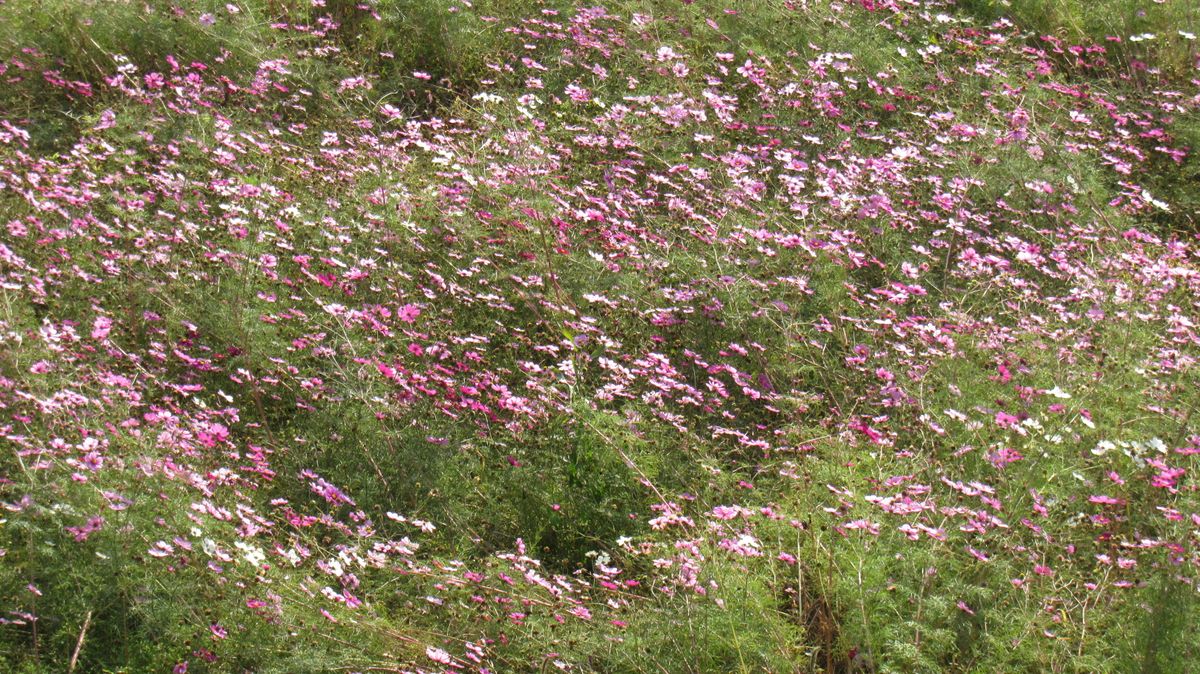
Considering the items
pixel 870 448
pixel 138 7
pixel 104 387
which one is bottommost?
pixel 870 448

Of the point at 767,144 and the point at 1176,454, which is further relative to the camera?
the point at 767,144

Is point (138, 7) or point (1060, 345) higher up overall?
Result: point (138, 7)

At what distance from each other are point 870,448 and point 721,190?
1.68 m

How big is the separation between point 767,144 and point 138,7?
3136mm

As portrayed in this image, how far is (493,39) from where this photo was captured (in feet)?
22.9

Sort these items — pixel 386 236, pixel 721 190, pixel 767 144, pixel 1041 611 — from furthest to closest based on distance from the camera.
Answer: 1. pixel 767 144
2. pixel 721 190
3. pixel 386 236
4. pixel 1041 611

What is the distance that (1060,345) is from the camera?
4500 mm

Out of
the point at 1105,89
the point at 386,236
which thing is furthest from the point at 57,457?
the point at 1105,89

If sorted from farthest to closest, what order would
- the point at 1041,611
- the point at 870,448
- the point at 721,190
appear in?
the point at 721,190 → the point at 870,448 → the point at 1041,611

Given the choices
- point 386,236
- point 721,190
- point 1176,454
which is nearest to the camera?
point 1176,454

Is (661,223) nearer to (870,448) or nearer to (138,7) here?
(870,448)

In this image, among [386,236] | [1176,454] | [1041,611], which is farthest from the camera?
[386,236]

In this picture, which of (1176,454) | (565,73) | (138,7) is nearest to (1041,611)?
(1176,454)

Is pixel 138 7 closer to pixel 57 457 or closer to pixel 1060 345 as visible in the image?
pixel 57 457
